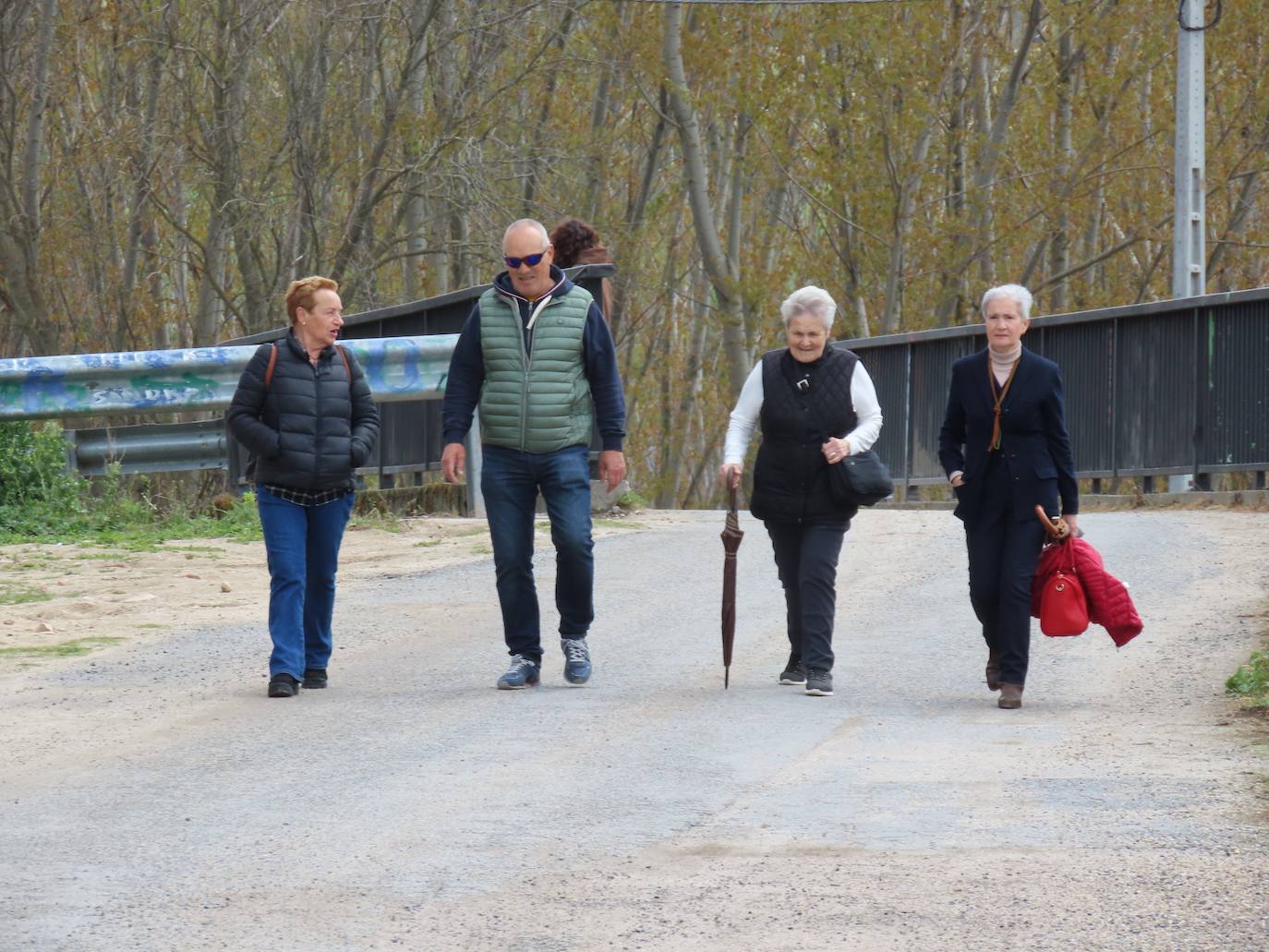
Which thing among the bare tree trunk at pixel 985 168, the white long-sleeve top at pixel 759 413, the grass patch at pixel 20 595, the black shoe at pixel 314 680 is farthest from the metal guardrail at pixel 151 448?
the bare tree trunk at pixel 985 168

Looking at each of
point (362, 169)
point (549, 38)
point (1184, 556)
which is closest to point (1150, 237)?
point (549, 38)

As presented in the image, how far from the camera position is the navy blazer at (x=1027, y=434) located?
27.8 ft

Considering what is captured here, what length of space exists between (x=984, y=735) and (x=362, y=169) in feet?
65.9

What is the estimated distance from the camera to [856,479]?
8570 millimetres

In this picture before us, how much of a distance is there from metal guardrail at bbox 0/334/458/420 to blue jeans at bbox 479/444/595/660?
5083 mm

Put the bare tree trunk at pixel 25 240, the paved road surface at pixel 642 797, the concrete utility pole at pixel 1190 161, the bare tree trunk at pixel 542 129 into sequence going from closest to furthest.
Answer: the paved road surface at pixel 642 797 → the concrete utility pole at pixel 1190 161 → the bare tree trunk at pixel 25 240 → the bare tree trunk at pixel 542 129

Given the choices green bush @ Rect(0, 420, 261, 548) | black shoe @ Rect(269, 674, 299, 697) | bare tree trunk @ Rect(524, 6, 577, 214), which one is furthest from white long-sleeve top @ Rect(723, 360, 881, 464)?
bare tree trunk @ Rect(524, 6, 577, 214)

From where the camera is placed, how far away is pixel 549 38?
27000 mm

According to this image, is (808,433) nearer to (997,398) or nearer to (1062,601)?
(997,398)

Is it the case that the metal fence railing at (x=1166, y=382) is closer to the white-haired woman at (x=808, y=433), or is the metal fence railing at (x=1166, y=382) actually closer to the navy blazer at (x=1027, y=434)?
the navy blazer at (x=1027, y=434)

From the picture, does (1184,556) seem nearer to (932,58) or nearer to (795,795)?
(795,795)

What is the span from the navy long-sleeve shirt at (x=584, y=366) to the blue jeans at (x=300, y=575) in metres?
0.66

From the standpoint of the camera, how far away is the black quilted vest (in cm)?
870

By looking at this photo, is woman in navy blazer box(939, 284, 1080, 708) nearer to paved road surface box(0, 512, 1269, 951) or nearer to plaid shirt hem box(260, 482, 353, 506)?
paved road surface box(0, 512, 1269, 951)
